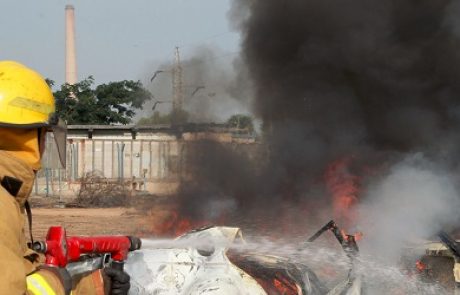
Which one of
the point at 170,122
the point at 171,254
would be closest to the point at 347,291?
the point at 171,254

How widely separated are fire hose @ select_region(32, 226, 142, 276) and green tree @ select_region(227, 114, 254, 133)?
36.4 ft

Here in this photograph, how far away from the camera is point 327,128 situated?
13.0 m

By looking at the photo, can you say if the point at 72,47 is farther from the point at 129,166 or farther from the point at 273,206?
the point at 273,206

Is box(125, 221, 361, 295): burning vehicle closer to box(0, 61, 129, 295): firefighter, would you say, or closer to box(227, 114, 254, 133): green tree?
box(0, 61, 129, 295): firefighter

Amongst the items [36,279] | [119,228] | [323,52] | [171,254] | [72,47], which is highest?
[72,47]

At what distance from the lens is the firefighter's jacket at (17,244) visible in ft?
4.68

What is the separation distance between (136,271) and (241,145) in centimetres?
988

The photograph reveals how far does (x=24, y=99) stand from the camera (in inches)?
76.9

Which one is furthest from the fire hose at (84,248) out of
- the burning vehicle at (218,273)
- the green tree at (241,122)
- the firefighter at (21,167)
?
the green tree at (241,122)

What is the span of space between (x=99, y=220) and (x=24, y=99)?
15358mm

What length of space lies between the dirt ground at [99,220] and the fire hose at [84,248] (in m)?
8.28

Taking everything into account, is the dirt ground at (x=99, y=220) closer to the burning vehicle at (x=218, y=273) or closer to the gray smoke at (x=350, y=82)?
the gray smoke at (x=350, y=82)

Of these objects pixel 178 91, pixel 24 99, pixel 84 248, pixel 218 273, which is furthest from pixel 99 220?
pixel 24 99

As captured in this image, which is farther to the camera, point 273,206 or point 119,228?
point 119,228
